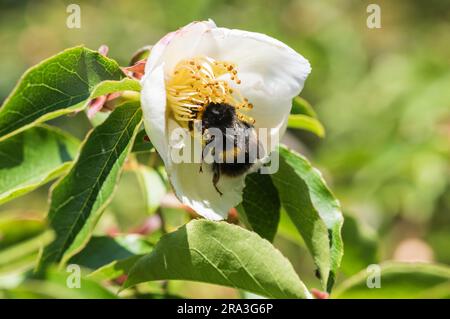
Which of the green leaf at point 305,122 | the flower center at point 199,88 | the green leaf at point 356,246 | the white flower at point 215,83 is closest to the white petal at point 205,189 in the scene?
the white flower at point 215,83

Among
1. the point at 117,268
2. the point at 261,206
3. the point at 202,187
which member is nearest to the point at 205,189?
the point at 202,187

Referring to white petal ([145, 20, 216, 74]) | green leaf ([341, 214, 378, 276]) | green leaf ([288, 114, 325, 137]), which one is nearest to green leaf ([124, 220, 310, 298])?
white petal ([145, 20, 216, 74])

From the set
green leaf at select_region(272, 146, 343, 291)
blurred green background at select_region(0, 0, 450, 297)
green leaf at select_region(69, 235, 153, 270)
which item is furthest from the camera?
blurred green background at select_region(0, 0, 450, 297)

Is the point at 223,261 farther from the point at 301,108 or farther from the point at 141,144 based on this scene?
the point at 301,108

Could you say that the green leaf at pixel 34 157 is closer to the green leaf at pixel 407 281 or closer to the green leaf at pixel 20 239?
the green leaf at pixel 20 239

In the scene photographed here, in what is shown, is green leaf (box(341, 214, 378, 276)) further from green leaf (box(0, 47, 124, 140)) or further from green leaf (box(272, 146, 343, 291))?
green leaf (box(0, 47, 124, 140))

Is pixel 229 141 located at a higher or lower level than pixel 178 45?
lower
